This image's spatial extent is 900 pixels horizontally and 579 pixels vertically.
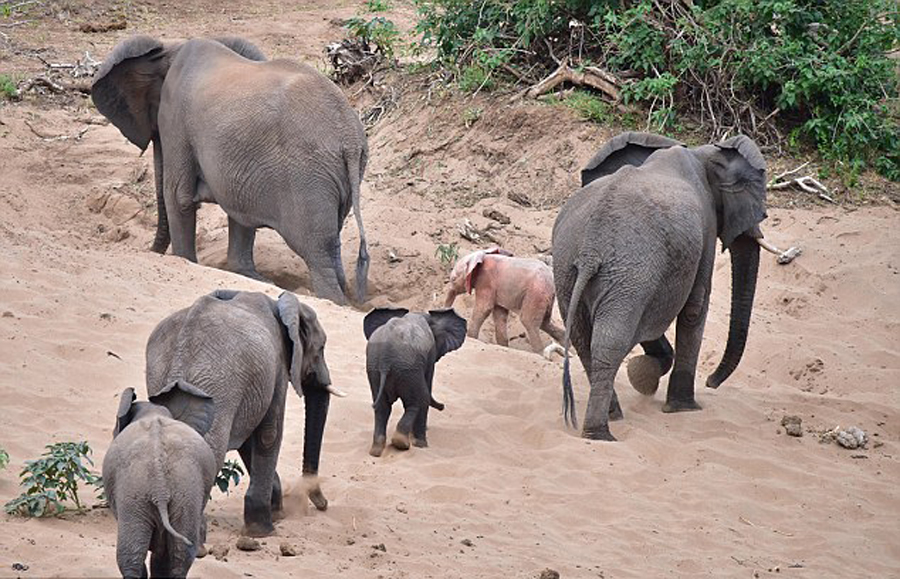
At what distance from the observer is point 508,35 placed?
15.2 meters

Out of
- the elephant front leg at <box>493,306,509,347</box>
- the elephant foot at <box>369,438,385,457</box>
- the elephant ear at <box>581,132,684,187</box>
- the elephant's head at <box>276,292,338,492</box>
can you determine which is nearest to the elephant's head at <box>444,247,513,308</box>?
the elephant front leg at <box>493,306,509,347</box>

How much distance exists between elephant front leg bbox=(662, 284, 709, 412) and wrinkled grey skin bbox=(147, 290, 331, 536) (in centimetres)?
326

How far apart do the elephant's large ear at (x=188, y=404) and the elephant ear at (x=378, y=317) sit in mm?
3028

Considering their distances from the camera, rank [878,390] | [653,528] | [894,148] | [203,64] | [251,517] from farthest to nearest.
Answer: [894,148] → [203,64] → [878,390] → [653,528] → [251,517]

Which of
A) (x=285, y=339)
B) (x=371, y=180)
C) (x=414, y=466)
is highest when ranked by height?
(x=285, y=339)

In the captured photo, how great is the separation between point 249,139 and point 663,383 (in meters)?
3.52

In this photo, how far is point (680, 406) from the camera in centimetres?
964

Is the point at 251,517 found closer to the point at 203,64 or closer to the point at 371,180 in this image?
the point at 203,64

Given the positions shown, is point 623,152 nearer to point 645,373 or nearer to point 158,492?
point 645,373

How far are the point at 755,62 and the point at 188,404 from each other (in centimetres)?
932

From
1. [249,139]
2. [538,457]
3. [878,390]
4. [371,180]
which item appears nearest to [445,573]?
[538,457]

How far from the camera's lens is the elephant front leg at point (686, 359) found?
9.62m

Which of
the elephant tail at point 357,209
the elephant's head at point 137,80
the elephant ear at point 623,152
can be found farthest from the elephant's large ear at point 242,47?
the elephant ear at point 623,152

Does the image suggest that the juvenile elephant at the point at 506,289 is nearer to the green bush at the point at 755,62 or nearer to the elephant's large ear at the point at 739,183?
the elephant's large ear at the point at 739,183
